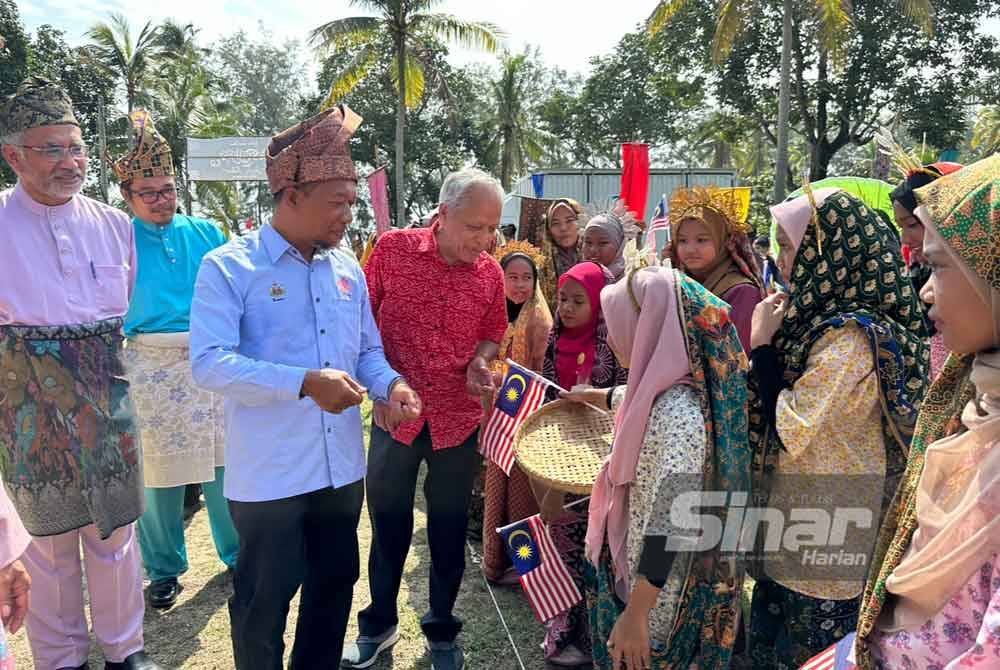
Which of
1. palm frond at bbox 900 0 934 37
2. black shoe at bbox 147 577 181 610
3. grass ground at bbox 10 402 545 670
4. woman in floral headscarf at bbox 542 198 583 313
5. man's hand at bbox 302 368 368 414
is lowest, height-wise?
grass ground at bbox 10 402 545 670

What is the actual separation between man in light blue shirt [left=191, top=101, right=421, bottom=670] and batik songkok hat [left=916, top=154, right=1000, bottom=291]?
1.49 m

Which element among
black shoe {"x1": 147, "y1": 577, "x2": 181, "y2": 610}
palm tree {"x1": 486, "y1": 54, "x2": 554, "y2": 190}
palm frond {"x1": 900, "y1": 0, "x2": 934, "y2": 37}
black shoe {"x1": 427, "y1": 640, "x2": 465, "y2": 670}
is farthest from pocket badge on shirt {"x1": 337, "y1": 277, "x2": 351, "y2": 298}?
palm tree {"x1": 486, "y1": 54, "x2": 554, "y2": 190}

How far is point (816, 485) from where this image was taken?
2.29 metres

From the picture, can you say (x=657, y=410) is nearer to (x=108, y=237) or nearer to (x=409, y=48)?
(x=108, y=237)

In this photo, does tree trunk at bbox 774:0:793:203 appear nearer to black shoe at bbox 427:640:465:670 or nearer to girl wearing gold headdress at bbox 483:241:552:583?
girl wearing gold headdress at bbox 483:241:552:583

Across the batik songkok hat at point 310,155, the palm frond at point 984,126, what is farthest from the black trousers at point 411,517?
the palm frond at point 984,126

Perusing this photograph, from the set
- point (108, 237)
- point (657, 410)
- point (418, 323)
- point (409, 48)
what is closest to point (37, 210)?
point (108, 237)

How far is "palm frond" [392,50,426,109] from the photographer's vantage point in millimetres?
20203

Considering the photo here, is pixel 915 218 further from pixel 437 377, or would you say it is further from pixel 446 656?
pixel 446 656

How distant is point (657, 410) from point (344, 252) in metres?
1.29

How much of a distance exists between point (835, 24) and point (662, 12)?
3918mm

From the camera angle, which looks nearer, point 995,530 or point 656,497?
point 995,530

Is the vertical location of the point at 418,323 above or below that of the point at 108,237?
below

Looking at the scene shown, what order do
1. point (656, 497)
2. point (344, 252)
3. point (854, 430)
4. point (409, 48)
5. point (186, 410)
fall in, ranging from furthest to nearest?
point (409, 48) → point (186, 410) → point (344, 252) → point (854, 430) → point (656, 497)
